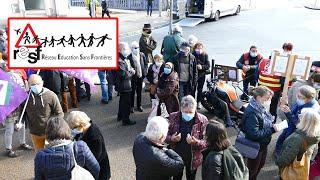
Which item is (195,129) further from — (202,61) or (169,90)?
(202,61)

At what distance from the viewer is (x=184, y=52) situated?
27.0ft

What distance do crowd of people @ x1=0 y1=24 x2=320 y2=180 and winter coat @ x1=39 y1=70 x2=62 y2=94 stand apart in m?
0.02

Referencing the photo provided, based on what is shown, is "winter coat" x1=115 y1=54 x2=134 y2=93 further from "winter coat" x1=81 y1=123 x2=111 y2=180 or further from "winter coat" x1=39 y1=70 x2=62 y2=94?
"winter coat" x1=81 y1=123 x2=111 y2=180

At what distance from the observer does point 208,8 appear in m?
22.0

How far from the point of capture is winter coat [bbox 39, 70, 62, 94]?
320 inches

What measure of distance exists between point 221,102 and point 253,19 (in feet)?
54.3

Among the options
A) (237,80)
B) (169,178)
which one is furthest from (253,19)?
(169,178)

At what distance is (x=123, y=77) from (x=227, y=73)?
6.90 feet

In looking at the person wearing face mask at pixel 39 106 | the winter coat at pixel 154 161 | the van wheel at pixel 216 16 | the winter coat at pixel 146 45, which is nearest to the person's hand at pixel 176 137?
the winter coat at pixel 154 161

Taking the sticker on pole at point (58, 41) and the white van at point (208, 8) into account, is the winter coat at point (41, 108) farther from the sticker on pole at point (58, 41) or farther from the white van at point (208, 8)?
the white van at point (208, 8)

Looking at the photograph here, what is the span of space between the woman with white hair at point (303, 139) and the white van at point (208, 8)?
57.3 ft

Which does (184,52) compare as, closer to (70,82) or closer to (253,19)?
(70,82)

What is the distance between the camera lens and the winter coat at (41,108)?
611cm

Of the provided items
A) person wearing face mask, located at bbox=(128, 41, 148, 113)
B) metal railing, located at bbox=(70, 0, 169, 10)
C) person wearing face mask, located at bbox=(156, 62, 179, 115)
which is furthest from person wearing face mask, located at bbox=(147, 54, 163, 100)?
metal railing, located at bbox=(70, 0, 169, 10)
